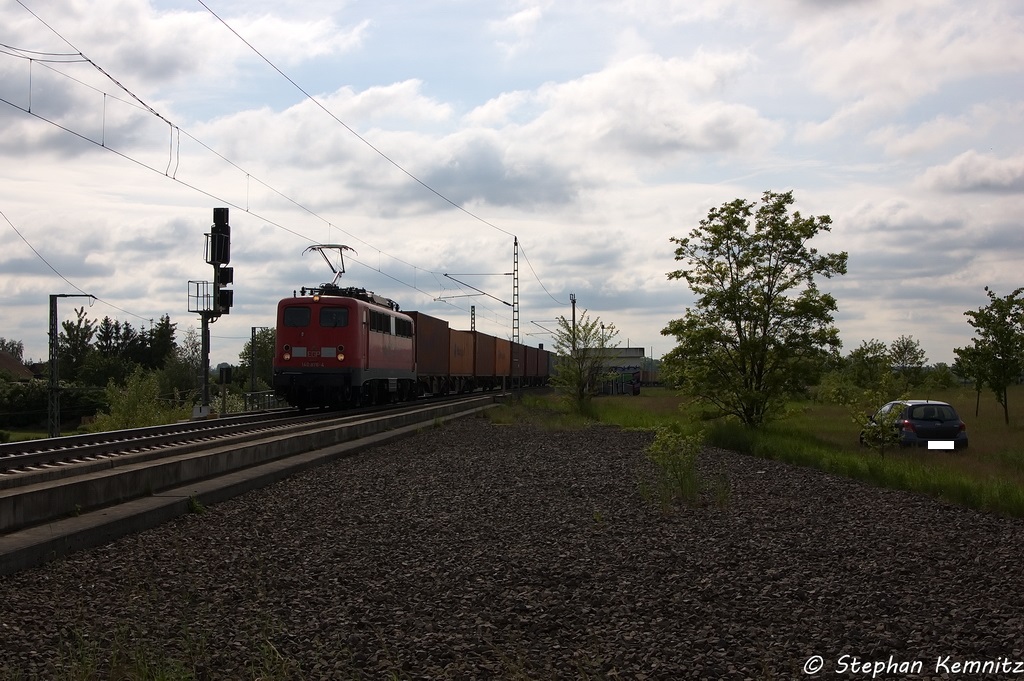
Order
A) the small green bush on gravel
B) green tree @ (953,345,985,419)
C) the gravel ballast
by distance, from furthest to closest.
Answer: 1. green tree @ (953,345,985,419)
2. the small green bush on gravel
3. the gravel ballast

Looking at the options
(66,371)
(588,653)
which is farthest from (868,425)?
(66,371)

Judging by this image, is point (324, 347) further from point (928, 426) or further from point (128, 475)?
point (128, 475)

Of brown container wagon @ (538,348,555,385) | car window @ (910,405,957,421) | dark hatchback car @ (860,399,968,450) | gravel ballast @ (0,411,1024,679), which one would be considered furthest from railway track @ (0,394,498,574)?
brown container wagon @ (538,348,555,385)

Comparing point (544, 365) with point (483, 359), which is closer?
point (483, 359)

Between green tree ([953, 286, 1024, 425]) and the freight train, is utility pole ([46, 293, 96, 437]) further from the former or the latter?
green tree ([953, 286, 1024, 425])

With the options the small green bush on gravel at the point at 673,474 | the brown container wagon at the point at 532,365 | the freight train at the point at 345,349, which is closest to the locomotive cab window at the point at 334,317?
the freight train at the point at 345,349

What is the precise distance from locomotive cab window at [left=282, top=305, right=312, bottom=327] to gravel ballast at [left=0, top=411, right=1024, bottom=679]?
15702 millimetres

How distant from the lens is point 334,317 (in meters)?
26.4

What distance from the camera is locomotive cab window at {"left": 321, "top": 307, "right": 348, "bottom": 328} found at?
26.3 meters

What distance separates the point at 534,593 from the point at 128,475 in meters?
5.52

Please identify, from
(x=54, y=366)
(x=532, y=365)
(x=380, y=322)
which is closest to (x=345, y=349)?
(x=380, y=322)

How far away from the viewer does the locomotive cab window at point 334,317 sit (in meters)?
26.3

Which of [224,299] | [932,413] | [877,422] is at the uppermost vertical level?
[224,299]

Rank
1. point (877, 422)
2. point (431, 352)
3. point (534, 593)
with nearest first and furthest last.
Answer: point (534, 593) → point (877, 422) → point (431, 352)
